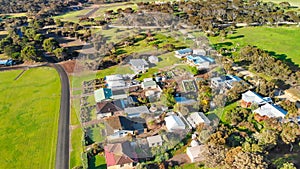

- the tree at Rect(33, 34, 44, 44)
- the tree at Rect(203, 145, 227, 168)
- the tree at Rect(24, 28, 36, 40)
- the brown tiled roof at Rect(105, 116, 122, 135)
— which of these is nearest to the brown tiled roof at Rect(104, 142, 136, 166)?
the brown tiled roof at Rect(105, 116, 122, 135)

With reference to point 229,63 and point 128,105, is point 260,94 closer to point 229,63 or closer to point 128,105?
point 229,63

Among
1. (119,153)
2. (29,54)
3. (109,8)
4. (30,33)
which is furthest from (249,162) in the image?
(109,8)

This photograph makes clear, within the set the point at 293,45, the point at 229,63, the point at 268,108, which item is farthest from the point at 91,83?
the point at 293,45

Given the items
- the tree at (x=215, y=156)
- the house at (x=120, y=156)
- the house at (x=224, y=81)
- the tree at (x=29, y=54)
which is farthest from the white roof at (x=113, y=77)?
the tree at (x=215, y=156)

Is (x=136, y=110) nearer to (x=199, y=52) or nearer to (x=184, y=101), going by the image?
(x=184, y=101)

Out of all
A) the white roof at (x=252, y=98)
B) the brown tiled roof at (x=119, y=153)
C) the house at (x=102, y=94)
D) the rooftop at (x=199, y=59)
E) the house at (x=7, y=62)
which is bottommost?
the brown tiled roof at (x=119, y=153)

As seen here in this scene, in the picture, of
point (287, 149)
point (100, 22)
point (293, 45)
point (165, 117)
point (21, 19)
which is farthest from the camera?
point (21, 19)

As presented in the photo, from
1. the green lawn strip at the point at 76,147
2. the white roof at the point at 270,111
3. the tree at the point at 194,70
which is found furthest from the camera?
the tree at the point at 194,70

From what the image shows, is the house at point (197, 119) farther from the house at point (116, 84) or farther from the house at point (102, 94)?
the house at point (116, 84)

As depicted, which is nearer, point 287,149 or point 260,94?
point 287,149
